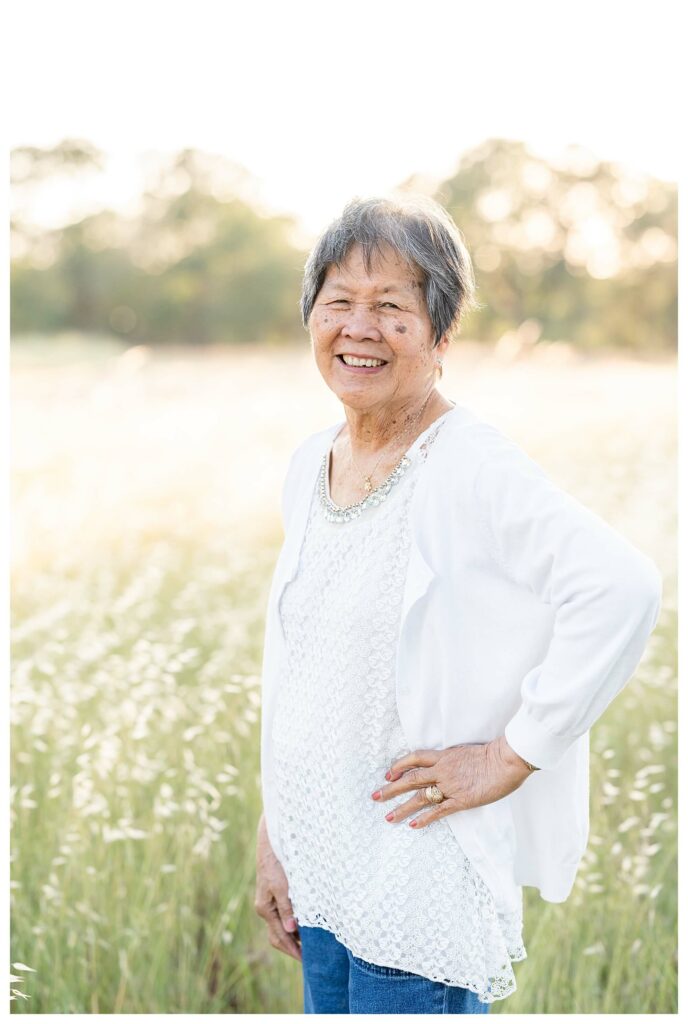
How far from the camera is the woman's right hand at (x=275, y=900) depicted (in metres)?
1.88

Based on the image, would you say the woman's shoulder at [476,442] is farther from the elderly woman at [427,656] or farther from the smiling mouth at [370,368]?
the smiling mouth at [370,368]

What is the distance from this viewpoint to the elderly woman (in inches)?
54.4

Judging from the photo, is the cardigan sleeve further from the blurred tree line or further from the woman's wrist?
the blurred tree line

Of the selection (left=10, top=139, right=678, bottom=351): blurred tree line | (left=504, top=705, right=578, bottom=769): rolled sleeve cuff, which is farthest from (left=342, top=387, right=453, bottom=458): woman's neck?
(left=10, top=139, right=678, bottom=351): blurred tree line

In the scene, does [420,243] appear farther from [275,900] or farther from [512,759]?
[275,900]

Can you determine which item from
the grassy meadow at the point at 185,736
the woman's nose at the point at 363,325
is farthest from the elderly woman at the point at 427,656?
the grassy meadow at the point at 185,736

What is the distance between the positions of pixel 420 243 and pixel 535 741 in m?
0.84

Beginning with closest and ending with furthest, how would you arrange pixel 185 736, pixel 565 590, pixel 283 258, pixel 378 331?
pixel 565 590 < pixel 378 331 < pixel 185 736 < pixel 283 258

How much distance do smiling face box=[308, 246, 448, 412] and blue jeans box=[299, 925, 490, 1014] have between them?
97cm

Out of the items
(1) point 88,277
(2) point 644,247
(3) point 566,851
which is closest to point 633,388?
(2) point 644,247

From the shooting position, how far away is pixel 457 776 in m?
1.48

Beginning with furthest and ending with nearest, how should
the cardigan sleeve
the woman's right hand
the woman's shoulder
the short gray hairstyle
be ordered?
1. the woman's right hand
2. the short gray hairstyle
3. the woman's shoulder
4. the cardigan sleeve

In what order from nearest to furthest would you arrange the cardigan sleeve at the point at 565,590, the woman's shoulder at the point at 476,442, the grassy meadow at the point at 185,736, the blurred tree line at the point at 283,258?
the cardigan sleeve at the point at 565,590 → the woman's shoulder at the point at 476,442 → the grassy meadow at the point at 185,736 → the blurred tree line at the point at 283,258

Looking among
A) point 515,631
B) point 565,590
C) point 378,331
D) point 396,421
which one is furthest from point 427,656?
point 378,331
